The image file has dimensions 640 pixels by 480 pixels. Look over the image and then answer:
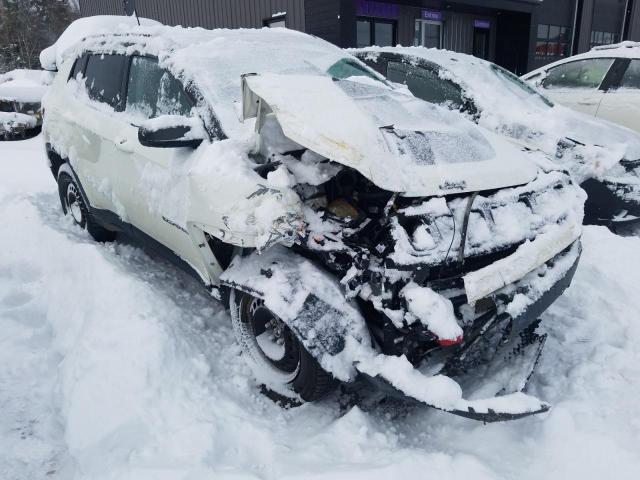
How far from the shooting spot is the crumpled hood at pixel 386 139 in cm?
234

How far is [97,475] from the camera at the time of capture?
83.7 inches

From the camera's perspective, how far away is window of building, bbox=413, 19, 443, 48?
15.3m

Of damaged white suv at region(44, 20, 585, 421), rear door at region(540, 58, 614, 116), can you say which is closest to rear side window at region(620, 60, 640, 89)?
rear door at region(540, 58, 614, 116)

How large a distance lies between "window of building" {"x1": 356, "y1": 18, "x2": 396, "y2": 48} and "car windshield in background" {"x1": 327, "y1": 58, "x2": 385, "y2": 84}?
975 cm

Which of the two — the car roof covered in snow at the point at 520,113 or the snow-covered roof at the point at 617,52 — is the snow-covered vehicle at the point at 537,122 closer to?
the car roof covered in snow at the point at 520,113

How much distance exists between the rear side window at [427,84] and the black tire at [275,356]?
11.0ft

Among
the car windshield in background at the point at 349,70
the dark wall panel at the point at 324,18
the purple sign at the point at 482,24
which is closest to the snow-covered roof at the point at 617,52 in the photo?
the car windshield in background at the point at 349,70

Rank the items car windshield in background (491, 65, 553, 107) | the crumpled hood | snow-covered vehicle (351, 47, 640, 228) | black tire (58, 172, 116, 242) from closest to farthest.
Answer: the crumpled hood, black tire (58, 172, 116, 242), snow-covered vehicle (351, 47, 640, 228), car windshield in background (491, 65, 553, 107)

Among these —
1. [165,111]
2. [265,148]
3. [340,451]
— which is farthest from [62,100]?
[340,451]

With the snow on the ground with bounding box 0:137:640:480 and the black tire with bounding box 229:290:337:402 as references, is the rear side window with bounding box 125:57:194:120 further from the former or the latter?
the black tire with bounding box 229:290:337:402

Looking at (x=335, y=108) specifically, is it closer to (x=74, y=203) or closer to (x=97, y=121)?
(x=97, y=121)

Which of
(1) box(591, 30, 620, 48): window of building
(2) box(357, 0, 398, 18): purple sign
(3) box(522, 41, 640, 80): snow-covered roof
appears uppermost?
(2) box(357, 0, 398, 18): purple sign

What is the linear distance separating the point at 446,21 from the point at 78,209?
46.8 feet

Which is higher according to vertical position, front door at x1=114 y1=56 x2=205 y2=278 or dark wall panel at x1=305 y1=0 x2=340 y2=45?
dark wall panel at x1=305 y1=0 x2=340 y2=45
